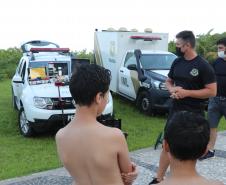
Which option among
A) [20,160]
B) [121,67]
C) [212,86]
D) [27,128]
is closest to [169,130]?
[212,86]

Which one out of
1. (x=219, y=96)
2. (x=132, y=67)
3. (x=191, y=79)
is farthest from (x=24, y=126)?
(x=191, y=79)

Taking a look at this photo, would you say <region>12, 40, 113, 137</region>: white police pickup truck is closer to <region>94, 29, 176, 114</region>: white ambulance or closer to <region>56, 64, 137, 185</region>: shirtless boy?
<region>94, 29, 176, 114</region>: white ambulance

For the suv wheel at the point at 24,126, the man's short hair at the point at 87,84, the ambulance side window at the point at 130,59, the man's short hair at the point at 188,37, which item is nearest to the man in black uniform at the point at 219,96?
the man's short hair at the point at 188,37

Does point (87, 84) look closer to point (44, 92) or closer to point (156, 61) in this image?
point (44, 92)

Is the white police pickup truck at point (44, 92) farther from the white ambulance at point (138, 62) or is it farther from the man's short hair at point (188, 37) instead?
the man's short hair at point (188, 37)

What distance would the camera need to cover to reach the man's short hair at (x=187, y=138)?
2.10m

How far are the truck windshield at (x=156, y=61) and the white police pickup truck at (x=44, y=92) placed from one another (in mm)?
2505

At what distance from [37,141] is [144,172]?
297 centimetres

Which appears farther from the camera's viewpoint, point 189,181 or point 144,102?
point 144,102

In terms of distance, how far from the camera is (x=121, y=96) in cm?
1405

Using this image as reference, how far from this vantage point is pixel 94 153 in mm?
2408

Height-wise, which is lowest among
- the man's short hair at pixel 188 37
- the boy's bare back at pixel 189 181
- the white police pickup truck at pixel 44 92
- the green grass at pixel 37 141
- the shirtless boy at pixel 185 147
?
the green grass at pixel 37 141

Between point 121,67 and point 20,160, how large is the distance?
6345 mm

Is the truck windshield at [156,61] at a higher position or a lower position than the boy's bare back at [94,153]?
lower
